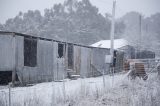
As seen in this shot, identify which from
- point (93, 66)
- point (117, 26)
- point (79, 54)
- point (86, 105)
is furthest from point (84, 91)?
point (117, 26)

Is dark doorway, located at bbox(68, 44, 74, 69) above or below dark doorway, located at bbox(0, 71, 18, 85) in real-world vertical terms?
above

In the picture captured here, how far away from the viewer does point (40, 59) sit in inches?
714

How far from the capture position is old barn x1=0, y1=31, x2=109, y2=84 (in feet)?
51.2

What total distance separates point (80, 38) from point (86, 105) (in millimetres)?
50547

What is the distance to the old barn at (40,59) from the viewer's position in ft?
51.2

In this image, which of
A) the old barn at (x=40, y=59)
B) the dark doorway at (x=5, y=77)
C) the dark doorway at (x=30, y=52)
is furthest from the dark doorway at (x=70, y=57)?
the dark doorway at (x=5, y=77)

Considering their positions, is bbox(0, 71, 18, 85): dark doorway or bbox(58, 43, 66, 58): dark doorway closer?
bbox(0, 71, 18, 85): dark doorway

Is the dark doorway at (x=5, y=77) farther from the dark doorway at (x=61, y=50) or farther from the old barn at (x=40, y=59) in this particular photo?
the dark doorway at (x=61, y=50)

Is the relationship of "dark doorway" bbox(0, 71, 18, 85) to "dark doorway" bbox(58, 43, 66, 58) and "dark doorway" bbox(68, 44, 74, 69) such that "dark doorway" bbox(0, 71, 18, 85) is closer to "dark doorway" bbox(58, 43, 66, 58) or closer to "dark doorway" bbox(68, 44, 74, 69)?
"dark doorway" bbox(58, 43, 66, 58)

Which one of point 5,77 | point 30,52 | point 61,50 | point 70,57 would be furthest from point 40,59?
point 70,57

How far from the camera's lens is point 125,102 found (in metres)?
8.85


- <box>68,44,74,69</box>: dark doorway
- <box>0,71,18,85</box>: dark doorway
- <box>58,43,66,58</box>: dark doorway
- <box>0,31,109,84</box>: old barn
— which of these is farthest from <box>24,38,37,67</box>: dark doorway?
<box>68,44,74,69</box>: dark doorway

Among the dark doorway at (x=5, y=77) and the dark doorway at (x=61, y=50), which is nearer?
the dark doorway at (x=5, y=77)

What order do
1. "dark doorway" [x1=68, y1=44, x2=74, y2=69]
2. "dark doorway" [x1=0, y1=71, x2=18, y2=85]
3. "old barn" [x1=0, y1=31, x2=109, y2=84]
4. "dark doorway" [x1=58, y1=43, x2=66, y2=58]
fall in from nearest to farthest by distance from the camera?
"old barn" [x1=0, y1=31, x2=109, y2=84], "dark doorway" [x1=0, y1=71, x2=18, y2=85], "dark doorway" [x1=58, y1=43, x2=66, y2=58], "dark doorway" [x1=68, y1=44, x2=74, y2=69]
